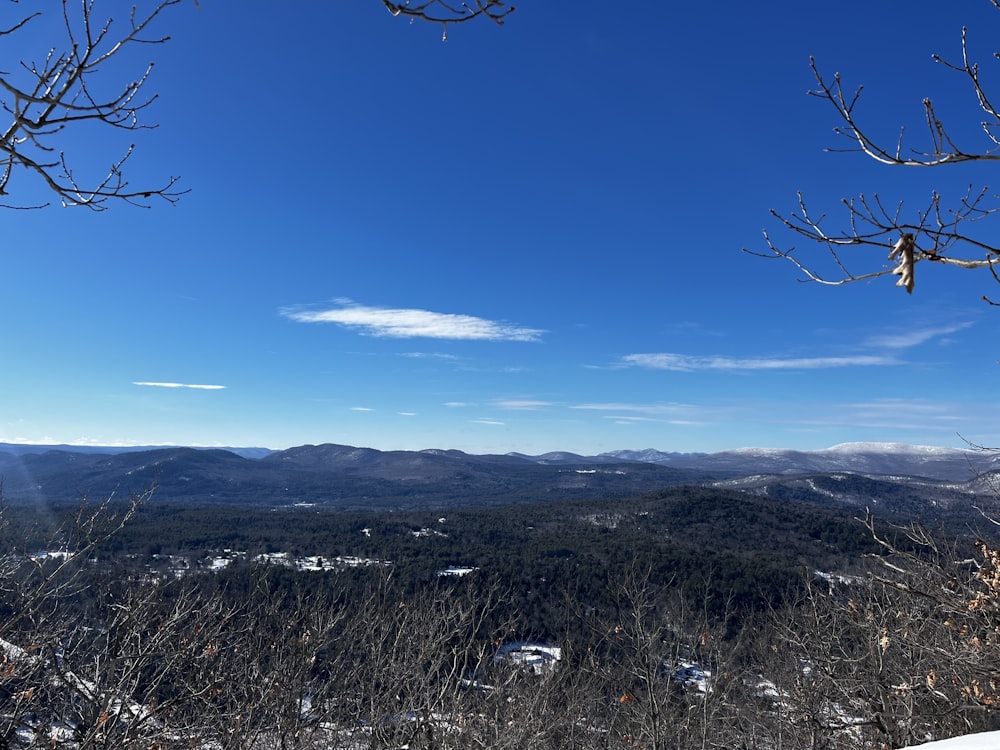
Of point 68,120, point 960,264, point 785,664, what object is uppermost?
point 68,120

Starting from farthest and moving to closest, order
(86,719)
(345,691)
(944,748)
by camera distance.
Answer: (345,691) → (86,719) → (944,748)

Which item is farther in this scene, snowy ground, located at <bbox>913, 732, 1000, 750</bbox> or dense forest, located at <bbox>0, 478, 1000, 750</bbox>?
dense forest, located at <bbox>0, 478, 1000, 750</bbox>

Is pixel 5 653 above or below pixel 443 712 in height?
above

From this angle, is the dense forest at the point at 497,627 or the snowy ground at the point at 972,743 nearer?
the snowy ground at the point at 972,743

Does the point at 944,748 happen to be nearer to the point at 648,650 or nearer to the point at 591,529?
the point at 648,650

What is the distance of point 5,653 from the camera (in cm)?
910

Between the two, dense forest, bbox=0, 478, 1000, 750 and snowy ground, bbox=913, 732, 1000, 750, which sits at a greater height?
snowy ground, bbox=913, 732, 1000, 750

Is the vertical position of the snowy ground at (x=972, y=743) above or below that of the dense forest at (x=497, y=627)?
above

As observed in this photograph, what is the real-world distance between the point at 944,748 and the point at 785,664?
20.6 metres

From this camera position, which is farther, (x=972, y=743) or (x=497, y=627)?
(x=497, y=627)

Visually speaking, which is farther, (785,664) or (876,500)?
(876,500)

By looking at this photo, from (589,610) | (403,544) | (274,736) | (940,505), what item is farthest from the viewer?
(940,505)

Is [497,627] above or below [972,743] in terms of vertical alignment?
below

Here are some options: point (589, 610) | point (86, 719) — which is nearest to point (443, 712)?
point (86, 719)
